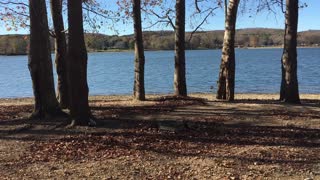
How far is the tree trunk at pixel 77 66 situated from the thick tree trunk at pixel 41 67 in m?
1.78

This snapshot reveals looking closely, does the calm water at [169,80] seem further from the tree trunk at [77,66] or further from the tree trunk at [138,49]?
the tree trunk at [77,66]

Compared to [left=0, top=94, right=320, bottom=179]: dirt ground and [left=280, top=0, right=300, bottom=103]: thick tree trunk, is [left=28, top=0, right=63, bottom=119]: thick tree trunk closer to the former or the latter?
[left=0, top=94, right=320, bottom=179]: dirt ground

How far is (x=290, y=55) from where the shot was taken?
1786cm

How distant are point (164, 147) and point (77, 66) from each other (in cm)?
315

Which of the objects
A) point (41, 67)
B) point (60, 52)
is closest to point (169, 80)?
point (60, 52)

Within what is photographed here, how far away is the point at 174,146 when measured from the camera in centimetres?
955

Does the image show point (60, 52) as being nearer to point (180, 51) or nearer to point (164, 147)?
point (180, 51)

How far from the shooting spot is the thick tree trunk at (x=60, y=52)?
15.4 metres

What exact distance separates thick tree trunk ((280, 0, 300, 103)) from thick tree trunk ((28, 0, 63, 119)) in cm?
859

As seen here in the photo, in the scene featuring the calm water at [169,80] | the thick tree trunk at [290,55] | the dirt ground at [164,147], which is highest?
the thick tree trunk at [290,55]

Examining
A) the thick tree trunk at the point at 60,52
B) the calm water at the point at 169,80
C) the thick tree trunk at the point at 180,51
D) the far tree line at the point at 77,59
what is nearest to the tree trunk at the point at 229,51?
the far tree line at the point at 77,59

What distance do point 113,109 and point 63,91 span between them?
171 cm

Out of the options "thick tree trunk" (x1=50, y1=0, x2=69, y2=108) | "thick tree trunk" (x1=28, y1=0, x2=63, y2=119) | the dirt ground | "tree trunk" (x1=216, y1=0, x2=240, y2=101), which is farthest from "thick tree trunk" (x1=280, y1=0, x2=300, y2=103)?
"thick tree trunk" (x1=28, y1=0, x2=63, y2=119)

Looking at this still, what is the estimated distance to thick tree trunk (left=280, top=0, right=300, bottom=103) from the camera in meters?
17.6
